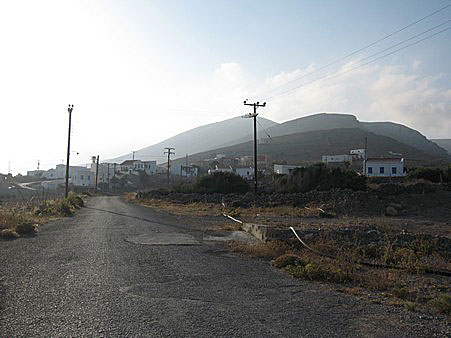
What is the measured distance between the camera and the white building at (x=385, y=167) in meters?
68.7

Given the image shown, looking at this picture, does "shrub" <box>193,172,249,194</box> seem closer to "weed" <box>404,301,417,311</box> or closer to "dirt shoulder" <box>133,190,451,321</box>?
"dirt shoulder" <box>133,190,451,321</box>

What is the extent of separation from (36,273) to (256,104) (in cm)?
3728

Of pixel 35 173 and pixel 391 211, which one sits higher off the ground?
pixel 35 173

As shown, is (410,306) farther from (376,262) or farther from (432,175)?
(432,175)

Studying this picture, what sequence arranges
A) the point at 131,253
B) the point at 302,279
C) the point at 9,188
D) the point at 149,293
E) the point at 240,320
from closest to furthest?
the point at 240,320 → the point at 149,293 → the point at 302,279 → the point at 131,253 → the point at 9,188

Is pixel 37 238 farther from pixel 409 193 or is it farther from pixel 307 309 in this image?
pixel 409 193

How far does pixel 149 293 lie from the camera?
7.65 metres

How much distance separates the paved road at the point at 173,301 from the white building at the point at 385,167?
2453 inches

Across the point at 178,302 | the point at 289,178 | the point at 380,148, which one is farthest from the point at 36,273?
the point at 380,148

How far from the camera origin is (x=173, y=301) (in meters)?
7.14

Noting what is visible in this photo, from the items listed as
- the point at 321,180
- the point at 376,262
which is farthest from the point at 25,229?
the point at 321,180

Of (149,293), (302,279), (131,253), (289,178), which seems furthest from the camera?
(289,178)

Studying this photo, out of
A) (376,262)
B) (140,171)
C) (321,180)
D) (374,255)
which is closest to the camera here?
(376,262)

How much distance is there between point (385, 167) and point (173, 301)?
222 feet
